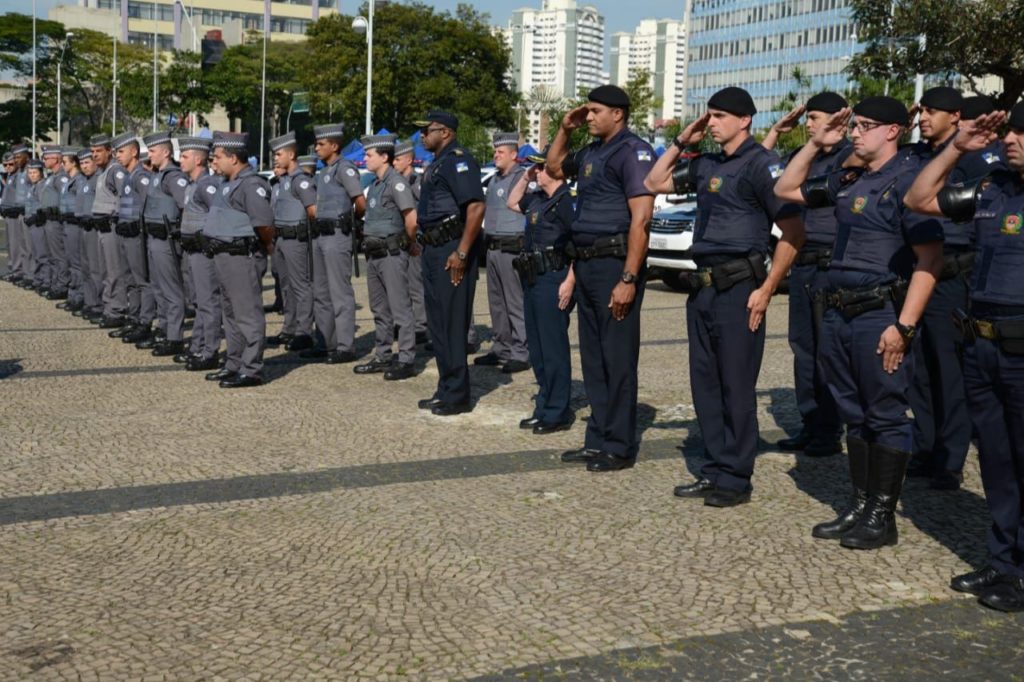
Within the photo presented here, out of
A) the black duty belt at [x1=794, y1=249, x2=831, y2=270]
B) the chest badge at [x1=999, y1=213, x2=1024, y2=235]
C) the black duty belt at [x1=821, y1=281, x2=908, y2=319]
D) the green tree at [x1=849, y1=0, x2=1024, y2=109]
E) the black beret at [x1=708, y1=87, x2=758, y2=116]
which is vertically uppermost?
the green tree at [x1=849, y1=0, x2=1024, y2=109]

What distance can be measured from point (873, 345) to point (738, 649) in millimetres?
1744

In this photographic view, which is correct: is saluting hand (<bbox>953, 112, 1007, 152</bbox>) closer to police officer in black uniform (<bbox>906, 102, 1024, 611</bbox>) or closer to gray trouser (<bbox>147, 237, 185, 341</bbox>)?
police officer in black uniform (<bbox>906, 102, 1024, 611</bbox>)

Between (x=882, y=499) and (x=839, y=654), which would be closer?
Result: (x=839, y=654)

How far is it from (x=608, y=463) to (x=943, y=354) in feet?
6.29

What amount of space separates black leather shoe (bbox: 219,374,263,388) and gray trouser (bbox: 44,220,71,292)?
720cm

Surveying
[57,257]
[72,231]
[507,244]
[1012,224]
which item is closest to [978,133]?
[1012,224]

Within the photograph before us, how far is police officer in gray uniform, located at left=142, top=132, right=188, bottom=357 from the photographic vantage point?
11.1 metres

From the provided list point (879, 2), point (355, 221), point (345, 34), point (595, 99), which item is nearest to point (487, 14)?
point (345, 34)

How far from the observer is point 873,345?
5.32m

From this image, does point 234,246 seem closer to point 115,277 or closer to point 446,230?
point 446,230

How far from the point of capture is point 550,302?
25.9 ft

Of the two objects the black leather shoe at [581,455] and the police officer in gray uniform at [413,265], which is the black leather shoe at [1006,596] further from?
the police officer in gray uniform at [413,265]

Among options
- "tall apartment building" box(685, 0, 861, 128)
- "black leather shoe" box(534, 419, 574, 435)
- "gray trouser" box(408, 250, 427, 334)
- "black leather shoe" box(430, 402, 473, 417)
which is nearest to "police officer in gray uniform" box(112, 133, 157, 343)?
"gray trouser" box(408, 250, 427, 334)

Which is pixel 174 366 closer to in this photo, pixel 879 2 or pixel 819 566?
pixel 819 566
